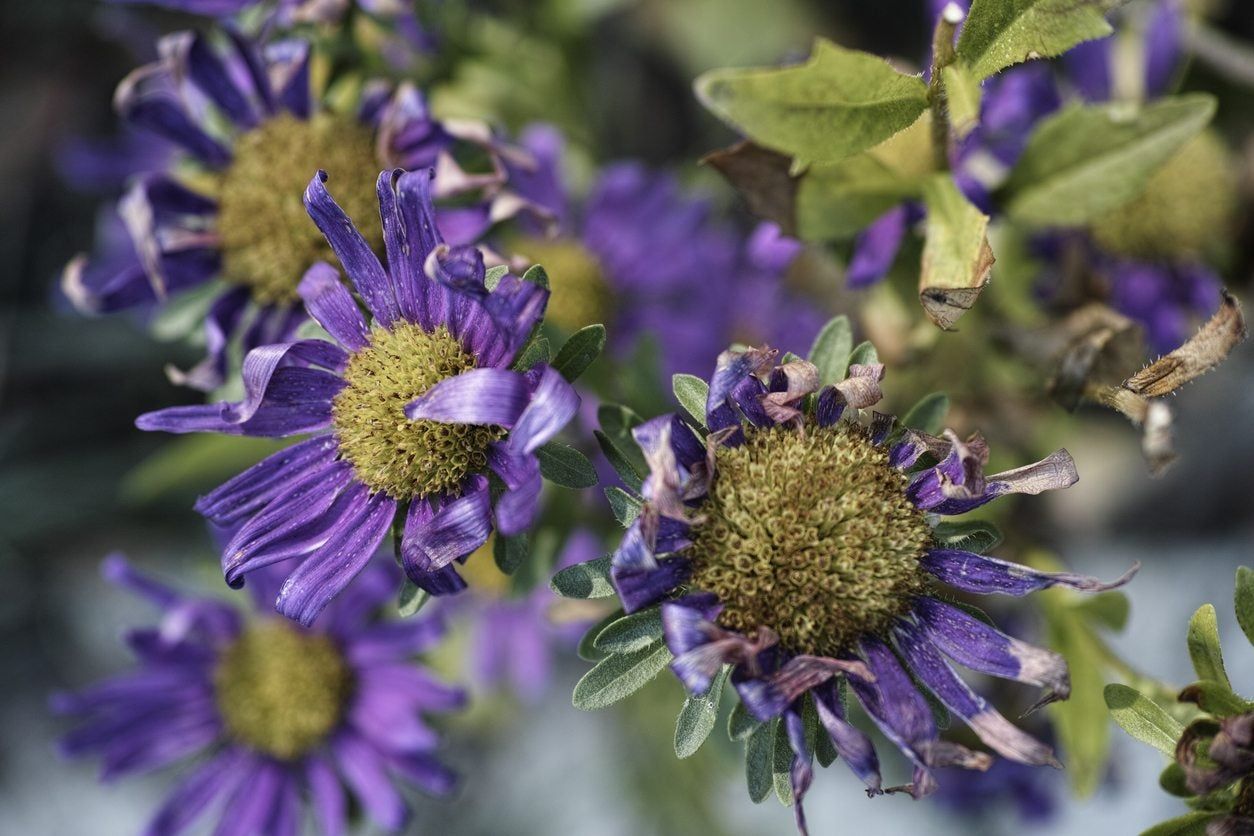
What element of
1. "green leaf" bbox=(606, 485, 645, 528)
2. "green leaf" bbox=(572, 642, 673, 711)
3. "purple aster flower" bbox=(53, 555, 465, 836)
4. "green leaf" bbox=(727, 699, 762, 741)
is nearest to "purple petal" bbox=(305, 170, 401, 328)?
"green leaf" bbox=(606, 485, 645, 528)

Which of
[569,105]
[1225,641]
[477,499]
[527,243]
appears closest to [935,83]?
[477,499]

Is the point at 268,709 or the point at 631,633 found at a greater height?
the point at 631,633

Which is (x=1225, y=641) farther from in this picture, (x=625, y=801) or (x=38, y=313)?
(x=38, y=313)

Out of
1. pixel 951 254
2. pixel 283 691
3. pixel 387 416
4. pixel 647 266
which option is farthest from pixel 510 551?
pixel 647 266

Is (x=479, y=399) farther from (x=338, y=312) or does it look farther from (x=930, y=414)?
(x=930, y=414)

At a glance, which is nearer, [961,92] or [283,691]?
[961,92]

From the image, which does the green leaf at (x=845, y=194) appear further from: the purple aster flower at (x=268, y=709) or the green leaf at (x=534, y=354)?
the purple aster flower at (x=268, y=709)

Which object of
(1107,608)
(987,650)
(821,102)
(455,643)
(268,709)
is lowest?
(455,643)
